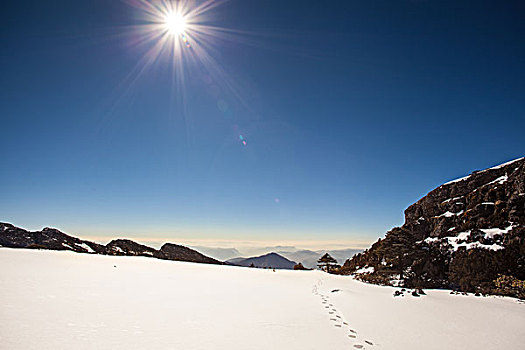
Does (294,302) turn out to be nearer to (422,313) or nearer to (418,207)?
(422,313)

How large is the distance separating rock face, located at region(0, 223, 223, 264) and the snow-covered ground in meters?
28.0

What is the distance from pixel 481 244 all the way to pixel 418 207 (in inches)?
461

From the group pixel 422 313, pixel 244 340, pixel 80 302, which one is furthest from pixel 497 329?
pixel 80 302

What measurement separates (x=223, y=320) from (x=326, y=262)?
2725 cm

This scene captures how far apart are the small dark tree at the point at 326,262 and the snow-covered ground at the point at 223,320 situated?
21635 millimetres

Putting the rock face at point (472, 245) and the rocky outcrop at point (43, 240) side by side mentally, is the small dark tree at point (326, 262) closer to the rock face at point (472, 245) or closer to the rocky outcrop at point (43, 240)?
the rock face at point (472, 245)

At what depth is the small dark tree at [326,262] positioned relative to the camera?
30.5 meters

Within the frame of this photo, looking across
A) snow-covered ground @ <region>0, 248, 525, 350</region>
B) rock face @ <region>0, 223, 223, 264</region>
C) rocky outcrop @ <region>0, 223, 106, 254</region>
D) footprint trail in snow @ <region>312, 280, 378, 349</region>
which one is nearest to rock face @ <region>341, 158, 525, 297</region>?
snow-covered ground @ <region>0, 248, 525, 350</region>

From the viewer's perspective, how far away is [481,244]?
491 inches

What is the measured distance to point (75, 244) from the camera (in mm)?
39875

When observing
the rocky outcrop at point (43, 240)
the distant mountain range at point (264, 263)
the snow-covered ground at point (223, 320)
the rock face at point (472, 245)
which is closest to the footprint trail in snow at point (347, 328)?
the snow-covered ground at point (223, 320)

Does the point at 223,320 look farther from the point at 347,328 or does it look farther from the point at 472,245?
the point at 472,245

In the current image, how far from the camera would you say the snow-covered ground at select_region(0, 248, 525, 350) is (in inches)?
169

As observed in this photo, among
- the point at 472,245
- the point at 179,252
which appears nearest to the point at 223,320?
the point at 472,245
